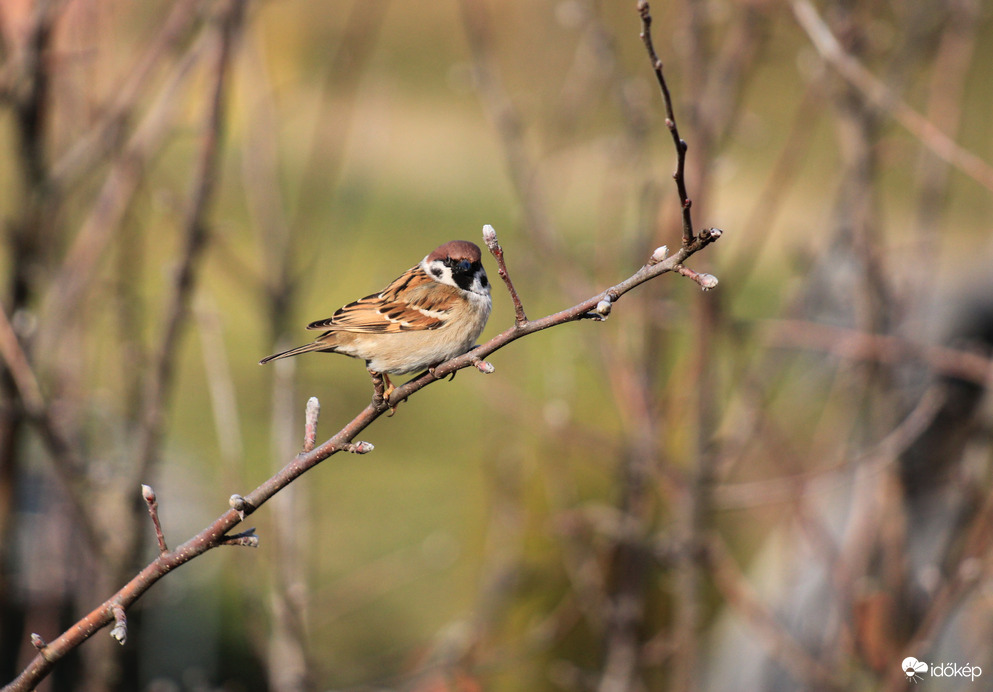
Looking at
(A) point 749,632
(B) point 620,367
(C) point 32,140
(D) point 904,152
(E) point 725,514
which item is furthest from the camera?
(E) point 725,514

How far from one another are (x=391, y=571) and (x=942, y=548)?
274cm

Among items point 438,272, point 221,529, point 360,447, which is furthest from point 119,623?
point 438,272

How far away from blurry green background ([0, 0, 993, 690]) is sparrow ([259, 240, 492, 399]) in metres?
0.52

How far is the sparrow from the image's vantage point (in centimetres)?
185

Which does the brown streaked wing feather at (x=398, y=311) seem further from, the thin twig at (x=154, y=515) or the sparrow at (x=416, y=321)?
the thin twig at (x=154, y=515)

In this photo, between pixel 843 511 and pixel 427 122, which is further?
pixel 427 122

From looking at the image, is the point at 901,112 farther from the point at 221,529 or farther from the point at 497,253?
the point at 221,529

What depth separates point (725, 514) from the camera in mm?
4676

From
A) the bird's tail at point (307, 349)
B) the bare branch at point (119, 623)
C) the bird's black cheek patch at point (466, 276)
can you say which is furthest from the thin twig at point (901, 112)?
the bare branch at point (119, 623)

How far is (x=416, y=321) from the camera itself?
6.62 ft

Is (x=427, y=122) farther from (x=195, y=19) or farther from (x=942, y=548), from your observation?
(x=942, y=548)

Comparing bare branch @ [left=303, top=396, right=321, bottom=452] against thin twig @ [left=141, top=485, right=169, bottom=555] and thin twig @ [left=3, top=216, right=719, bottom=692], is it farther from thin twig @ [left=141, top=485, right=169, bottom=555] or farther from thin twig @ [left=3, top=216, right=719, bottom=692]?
thin twig @ [left=141, top=485, right=169, bottom=555]

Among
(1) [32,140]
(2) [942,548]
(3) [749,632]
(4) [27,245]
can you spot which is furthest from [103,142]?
(2) [942,548]

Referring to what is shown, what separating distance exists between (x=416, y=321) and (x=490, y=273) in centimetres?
137
